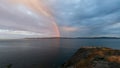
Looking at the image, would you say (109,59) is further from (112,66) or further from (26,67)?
(26,67)

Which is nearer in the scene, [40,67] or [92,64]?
[92,64]

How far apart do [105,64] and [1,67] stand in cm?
4171

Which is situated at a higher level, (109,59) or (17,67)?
(109,59)

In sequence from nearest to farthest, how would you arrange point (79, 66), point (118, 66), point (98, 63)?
1. point (118, 66)
2. point (98, 63)
3. point (79, 66)

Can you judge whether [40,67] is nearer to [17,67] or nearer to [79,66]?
[17,67]

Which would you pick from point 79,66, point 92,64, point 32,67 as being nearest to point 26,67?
point 32,67

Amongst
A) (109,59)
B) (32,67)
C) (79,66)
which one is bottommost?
(32,67)

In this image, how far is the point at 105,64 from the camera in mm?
27641

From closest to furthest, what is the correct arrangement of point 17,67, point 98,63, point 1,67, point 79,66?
point 98,63, point 79,66, point 1,67, point 17,67

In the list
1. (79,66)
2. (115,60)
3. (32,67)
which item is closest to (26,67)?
(32,67)

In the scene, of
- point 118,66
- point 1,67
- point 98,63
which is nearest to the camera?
point 118,66

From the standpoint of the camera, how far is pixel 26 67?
56188mm

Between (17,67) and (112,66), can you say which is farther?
(17,67)

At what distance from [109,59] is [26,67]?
3759 centimetres
